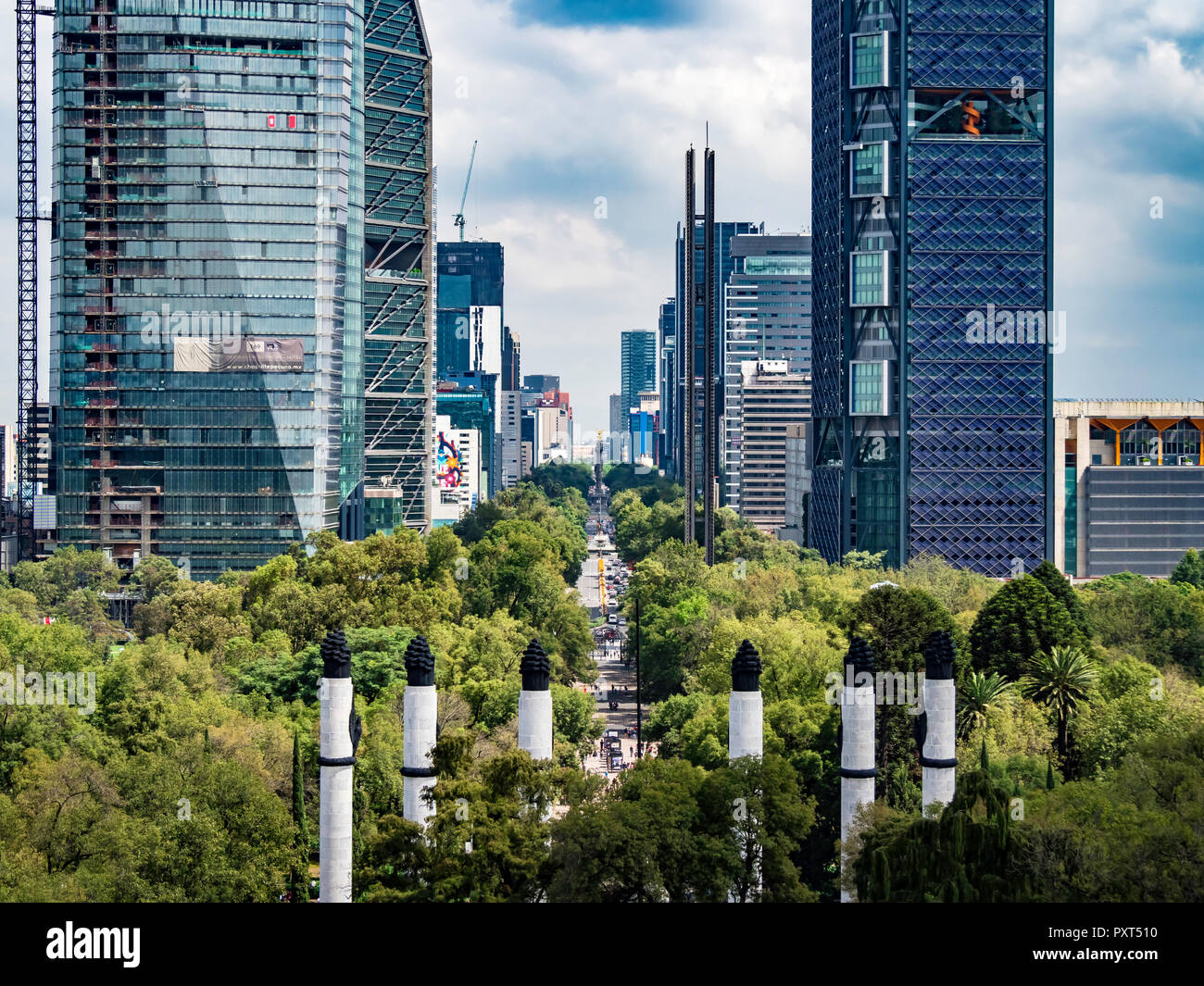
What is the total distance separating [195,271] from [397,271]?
73051 mm

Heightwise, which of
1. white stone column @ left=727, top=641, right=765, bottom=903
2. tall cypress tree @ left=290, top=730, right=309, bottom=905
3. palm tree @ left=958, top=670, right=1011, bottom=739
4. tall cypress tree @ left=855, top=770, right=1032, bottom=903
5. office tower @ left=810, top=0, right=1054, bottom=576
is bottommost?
tall cypress tree @ left=290, top=730, right=309, bottom=905

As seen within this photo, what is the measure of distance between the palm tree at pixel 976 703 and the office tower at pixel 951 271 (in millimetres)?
84118

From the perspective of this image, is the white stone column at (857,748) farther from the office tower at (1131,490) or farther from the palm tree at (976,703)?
the office tower at (1131,490)

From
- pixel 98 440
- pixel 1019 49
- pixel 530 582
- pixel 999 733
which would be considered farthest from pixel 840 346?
pixel 999 733

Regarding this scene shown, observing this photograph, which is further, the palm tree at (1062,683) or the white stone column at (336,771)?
the palm tree at (1062,683)

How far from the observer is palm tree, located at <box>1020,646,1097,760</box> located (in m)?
61.4

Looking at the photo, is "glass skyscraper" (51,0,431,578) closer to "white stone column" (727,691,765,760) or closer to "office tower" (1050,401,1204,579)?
"office tower" (1050,401,1204,579)

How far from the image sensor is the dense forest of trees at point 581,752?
133 feet

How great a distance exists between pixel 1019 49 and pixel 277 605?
9048 cm

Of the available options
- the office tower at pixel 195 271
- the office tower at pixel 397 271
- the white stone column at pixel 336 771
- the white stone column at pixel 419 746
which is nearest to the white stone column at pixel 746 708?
the white stone column at pixel 419 746

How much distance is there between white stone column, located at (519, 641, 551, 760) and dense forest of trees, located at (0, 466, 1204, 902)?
1.11 m

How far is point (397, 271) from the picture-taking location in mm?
199500

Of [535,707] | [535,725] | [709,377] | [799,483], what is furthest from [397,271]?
[535,725]

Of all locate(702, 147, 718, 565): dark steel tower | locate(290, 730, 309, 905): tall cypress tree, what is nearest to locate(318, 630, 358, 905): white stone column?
locate(290, 730, 309, 905): tall cypress tree
